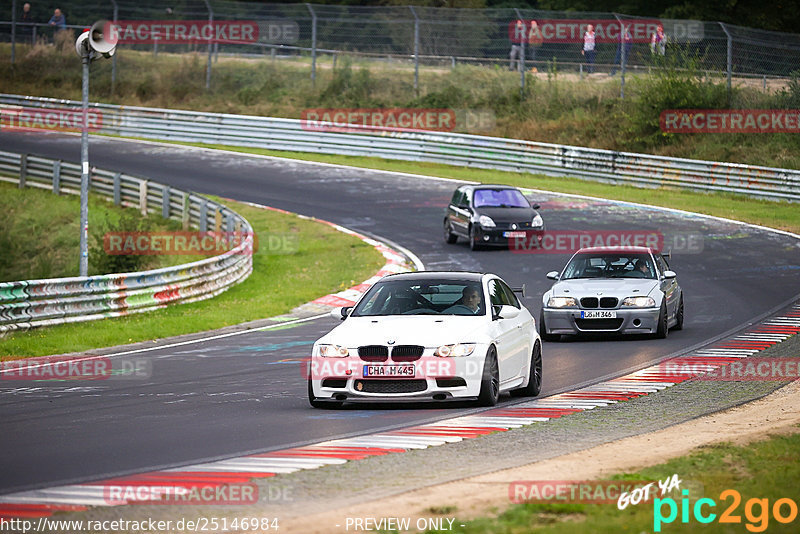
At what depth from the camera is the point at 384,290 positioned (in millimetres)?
13094

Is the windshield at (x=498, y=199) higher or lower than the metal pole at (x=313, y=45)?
lower

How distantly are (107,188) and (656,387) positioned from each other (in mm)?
27039

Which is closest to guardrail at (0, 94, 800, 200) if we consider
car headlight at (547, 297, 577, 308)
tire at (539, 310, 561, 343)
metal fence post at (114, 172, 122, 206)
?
metal fence post at (114, 172, 122, 206)

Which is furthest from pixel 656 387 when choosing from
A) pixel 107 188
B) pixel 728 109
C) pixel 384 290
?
pixel 728 109

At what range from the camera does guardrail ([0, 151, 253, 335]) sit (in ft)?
61.6

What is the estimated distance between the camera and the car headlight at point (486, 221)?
→ 28.6 meters

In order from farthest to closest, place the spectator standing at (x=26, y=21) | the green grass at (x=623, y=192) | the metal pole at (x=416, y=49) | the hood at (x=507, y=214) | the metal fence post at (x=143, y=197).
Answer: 1. the spectator standing at (x=26, y=21)
2. the metal pole at (x=416, y=49)
3. the metal fence post at (x=143, y=197)
4. the green grass at (x=623, y=192)
5. the hood at (x=507, y=214)

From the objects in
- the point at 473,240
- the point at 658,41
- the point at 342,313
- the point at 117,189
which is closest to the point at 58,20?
the point at 117,189

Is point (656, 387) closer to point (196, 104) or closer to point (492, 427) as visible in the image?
point (492, 427)

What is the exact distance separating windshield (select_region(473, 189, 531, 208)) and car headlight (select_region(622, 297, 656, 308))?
37.2ft

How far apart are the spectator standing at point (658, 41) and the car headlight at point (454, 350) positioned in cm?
2974

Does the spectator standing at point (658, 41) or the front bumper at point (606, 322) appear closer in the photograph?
the front bumper at point (606, 322)

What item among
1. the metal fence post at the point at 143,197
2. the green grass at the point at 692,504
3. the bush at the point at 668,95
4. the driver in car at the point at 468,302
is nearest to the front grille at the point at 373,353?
the driver in car at the point at 468,302

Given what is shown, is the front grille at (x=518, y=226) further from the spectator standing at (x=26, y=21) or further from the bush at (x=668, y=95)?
the spectator standing at (x=26, y=21)
